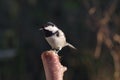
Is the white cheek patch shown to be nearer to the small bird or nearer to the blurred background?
the small bird

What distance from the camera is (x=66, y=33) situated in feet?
24.8

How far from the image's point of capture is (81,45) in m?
6.94

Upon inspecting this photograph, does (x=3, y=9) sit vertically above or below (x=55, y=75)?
above

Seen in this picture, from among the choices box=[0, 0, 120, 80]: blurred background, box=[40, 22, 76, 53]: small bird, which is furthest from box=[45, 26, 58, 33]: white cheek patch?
box=[0, 0, 120, 80]: blurred background

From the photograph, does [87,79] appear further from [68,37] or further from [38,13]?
[38,13]

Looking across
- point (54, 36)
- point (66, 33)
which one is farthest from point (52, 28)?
point (66, 33)

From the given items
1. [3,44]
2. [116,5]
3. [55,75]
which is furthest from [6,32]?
[55,75]

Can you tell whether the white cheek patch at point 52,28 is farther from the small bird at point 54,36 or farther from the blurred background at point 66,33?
the blurred background at point 66,33

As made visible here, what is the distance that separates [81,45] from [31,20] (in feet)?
5.62

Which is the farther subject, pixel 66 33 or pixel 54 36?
pixel 66 33

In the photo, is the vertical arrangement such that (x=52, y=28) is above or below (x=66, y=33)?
below

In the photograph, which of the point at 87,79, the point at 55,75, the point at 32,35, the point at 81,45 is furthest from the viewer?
the point at 32,35

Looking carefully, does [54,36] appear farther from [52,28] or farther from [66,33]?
[66,33]

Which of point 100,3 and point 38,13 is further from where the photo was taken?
point 38,13
